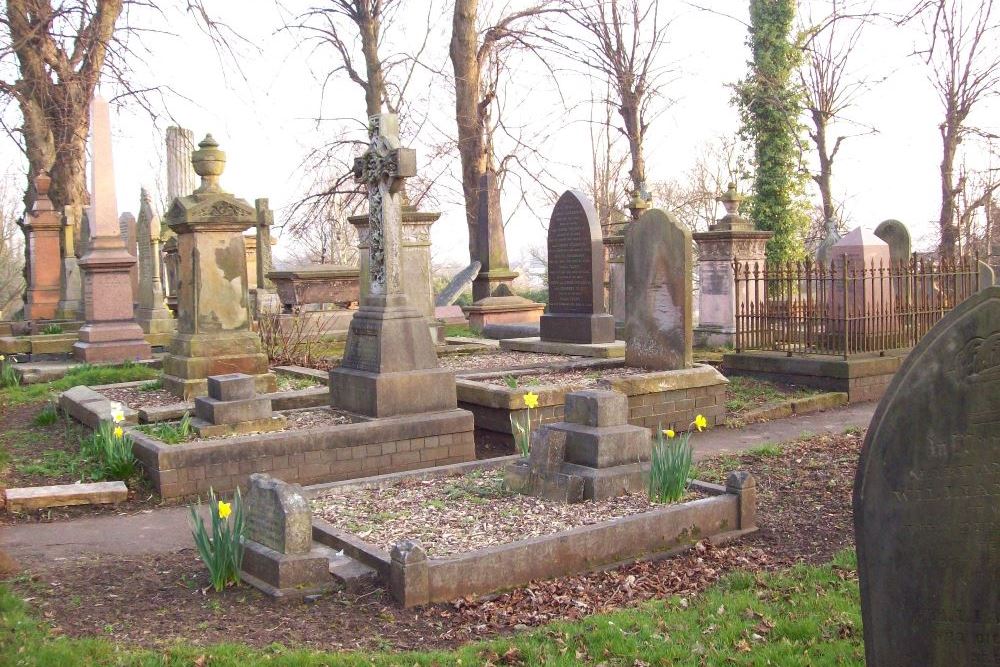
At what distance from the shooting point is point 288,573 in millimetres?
5273

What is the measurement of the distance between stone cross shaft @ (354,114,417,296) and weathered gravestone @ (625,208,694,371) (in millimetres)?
3266

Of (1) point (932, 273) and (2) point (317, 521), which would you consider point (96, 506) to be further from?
(1) point (932, 273)

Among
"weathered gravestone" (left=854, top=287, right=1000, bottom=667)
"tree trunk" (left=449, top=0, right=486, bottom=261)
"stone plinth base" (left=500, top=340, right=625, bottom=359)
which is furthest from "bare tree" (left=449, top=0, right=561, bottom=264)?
"weathered gravestone" (left=854, top=287, right=1000, bottom=667)

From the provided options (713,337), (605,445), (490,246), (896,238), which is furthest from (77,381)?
(896,238)

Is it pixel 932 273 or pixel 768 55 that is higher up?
pixel 768 55

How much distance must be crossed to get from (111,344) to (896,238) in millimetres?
12491

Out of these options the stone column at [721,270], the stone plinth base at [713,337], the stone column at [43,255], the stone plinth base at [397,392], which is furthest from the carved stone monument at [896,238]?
the stone column at [43,255]

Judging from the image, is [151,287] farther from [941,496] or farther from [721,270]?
[941,496]

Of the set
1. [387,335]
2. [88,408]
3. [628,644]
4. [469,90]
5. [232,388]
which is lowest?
[628,644]

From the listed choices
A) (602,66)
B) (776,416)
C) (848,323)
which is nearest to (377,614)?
(776,416)

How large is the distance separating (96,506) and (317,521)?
2397 millimetres

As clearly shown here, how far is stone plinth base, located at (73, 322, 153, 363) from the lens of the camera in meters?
14.4

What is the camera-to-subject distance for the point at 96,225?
15094 mm

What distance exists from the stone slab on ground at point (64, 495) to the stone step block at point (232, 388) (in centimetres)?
119
